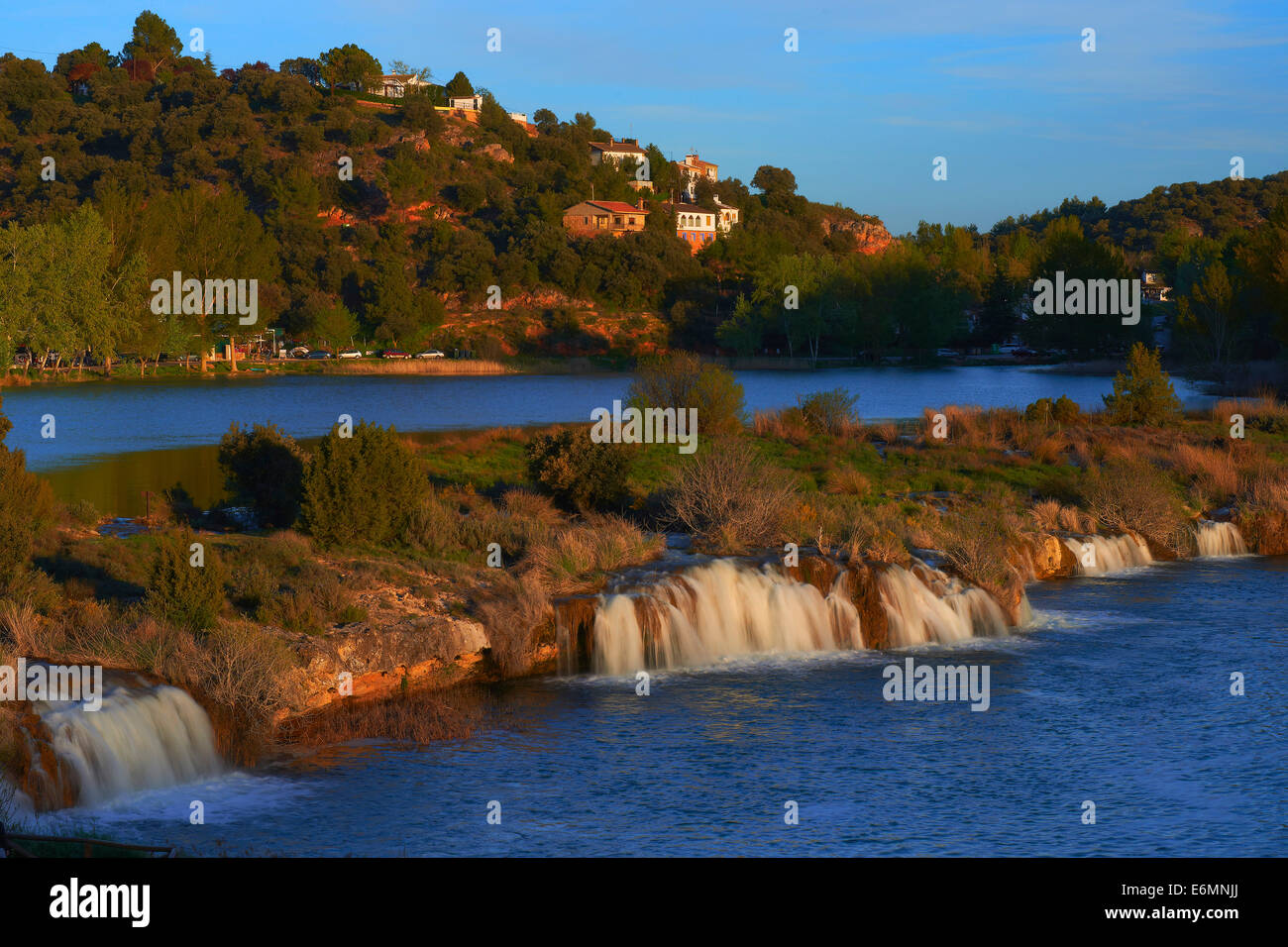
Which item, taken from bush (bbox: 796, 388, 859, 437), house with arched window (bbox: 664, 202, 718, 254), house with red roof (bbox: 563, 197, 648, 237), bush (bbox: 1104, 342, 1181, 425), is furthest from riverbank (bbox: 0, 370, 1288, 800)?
house with arched window (bbox: 664, 202, 718, 254)

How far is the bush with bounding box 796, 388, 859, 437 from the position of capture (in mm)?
38844

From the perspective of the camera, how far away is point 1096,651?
20125mm

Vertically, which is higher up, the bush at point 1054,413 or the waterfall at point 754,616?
the bush at point 1054,413

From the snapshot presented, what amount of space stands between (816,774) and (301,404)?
55286 mm

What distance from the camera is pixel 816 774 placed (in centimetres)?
1475

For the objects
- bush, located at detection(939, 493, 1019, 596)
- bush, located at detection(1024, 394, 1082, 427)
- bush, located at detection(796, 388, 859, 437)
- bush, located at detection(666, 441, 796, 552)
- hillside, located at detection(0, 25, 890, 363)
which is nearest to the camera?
bush, located at detection(939, 493, 1019, 596)

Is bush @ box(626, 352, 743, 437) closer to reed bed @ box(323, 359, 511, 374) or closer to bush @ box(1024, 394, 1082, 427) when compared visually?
bush @ box(1024, 394, 1082, 427)

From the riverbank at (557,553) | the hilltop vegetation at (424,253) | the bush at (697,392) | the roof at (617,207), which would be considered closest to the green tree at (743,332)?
the hilltop vegetation at (424,253)

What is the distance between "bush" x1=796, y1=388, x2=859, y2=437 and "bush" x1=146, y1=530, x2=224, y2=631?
79.6ft

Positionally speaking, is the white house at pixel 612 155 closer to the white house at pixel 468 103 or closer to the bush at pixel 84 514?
the white house at pixel 468 103

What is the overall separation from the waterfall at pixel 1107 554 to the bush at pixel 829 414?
38.3 feet

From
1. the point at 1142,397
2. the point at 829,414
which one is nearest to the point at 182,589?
the point at 829,414

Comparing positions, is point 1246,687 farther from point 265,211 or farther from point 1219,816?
point 265,211

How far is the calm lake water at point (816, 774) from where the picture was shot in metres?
12.8
